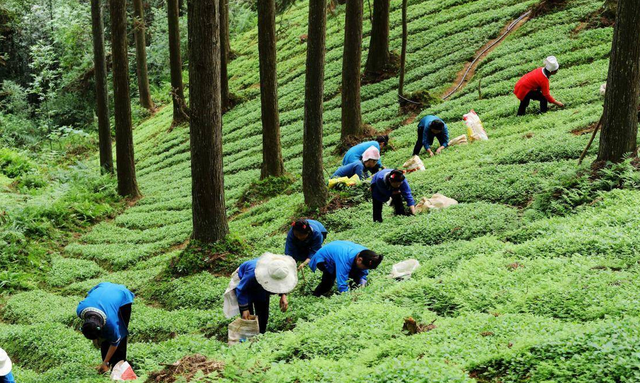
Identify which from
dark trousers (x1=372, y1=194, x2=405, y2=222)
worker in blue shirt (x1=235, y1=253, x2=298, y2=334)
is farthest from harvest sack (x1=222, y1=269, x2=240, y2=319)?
dark trousers (x1=372, y1=194, x2=405, y2=222)

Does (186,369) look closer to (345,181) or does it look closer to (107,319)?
(107,319)

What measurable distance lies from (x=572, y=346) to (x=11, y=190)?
23599 millimetres

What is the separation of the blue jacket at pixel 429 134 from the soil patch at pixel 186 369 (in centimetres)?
1157

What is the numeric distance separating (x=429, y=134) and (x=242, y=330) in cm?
1026

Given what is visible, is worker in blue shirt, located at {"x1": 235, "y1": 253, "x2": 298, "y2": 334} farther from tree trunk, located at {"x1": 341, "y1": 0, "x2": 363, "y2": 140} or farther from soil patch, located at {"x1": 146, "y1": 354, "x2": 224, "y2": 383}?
tree trunk, located at {"x1": 341, "y1": 0, "x2": 363, "y2": 140}

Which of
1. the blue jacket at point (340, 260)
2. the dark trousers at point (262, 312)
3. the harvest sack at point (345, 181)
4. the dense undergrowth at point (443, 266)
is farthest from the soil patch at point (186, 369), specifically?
the harvest sack at point (345, 181)

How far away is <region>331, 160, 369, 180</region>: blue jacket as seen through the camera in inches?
634

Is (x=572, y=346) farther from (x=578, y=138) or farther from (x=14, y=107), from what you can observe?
(x=14, y=107)

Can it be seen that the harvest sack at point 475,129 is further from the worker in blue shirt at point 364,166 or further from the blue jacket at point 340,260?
the blue jacket at point 340,260

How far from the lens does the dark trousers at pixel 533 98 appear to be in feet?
57.1

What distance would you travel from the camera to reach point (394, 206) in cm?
1358

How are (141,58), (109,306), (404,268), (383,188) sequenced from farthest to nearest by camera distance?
(141,58) → (383,188) → (404,268) → (109,306)

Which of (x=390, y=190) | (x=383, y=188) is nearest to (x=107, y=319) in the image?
(x=383, y=188)

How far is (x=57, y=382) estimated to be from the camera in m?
8.21
